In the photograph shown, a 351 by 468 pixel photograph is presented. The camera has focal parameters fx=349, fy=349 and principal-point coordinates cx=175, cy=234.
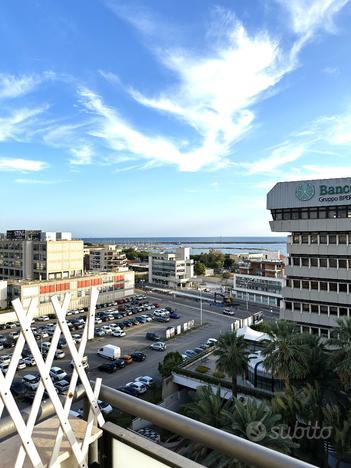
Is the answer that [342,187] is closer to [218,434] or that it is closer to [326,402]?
[326,402]

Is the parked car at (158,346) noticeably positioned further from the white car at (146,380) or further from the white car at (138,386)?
the white car at (138,386)

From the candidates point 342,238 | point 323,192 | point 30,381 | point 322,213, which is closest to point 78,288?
point 30,381

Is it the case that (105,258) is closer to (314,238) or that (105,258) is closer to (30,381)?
(30,381)

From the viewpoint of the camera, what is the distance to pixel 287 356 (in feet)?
51.1

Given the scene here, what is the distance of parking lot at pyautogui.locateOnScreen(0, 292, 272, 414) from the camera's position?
27.2 m

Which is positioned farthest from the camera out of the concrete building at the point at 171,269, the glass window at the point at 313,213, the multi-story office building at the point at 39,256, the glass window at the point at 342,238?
the concrete building at the point at 171,269

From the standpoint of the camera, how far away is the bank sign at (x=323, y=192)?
23406mm

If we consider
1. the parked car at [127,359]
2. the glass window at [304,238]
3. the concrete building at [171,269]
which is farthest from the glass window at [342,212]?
the concrete building at [171,269]

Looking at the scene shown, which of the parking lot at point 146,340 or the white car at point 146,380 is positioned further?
the parking lot at point 146,340

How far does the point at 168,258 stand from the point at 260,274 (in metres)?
21.9

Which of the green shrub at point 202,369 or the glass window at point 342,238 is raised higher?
the glass window at point 342,238

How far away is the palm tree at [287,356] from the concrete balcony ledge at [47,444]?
14.8 m

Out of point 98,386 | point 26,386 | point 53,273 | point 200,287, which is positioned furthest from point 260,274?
point 98,386

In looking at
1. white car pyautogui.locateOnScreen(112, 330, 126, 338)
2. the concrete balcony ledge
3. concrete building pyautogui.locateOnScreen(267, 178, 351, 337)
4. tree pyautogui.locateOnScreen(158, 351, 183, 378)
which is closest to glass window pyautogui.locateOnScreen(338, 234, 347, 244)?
concrete building pyautogui.locateOnScreen(267, 178, 351, 337)
